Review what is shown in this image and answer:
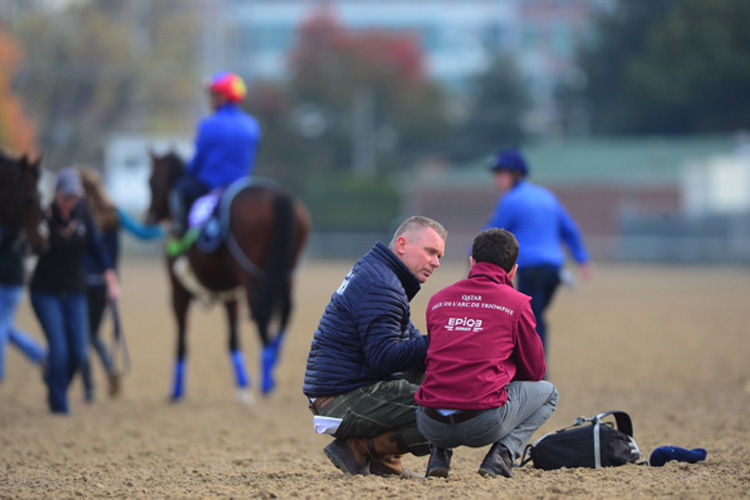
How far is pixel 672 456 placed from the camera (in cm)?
613

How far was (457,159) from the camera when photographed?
5719 centimetres

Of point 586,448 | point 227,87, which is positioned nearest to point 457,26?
point 227,87

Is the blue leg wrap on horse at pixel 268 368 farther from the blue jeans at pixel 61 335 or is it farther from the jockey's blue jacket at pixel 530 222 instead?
the jockey's blue jacket at pixel 530 222

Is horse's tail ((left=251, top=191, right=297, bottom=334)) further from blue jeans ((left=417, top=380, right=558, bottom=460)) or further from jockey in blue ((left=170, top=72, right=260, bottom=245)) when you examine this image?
blue jeans ((left=417, top=380, right=558, bottom=460))

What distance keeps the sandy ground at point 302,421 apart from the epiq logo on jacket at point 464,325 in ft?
2.43

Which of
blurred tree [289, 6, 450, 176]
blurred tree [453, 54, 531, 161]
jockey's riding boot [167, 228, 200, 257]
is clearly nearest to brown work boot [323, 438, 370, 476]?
jockey's riding boot [167, 228, 200, 257]

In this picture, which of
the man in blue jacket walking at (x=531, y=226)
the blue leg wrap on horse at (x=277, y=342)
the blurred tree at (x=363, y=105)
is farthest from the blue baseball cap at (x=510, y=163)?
the blurred tree at (x=363, y=105)

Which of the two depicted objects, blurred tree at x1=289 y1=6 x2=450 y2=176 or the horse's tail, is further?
blurred tree at x1=289 y1=6 x2=450 y2=176

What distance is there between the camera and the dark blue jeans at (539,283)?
30.0 ft

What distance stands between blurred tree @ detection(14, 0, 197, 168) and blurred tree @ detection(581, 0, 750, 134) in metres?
20.4

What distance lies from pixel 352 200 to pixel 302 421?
3949 centimetres

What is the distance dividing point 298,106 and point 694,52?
18.3 meters

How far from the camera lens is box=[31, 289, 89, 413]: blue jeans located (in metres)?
9.28

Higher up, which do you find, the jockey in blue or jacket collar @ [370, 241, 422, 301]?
the jockey in blue
